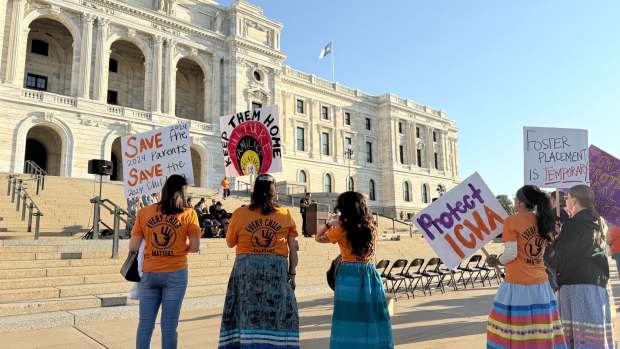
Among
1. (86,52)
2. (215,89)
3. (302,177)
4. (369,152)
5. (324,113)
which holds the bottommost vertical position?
(302,177)

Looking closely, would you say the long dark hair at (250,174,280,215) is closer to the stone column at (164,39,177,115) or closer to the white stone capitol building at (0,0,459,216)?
the white stone capitol building at (0,0,459,216)

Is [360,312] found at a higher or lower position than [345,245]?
lower

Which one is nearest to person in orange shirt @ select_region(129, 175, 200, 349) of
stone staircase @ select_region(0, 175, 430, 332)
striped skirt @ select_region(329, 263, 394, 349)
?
striped skirt @ select_region(329, 263, 394, 349)

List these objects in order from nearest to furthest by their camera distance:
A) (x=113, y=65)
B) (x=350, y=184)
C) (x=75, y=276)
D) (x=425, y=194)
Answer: (x=75, y=276)
(x=113, y=65)
(x=350, y=184)
(x=425, y=194)

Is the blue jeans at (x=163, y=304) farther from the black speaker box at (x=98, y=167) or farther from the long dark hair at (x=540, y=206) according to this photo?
the black speaker box at (x=98, y=167)

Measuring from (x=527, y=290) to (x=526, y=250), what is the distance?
352mm

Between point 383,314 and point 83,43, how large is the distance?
29.2m

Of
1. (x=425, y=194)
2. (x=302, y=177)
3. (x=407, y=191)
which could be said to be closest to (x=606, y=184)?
(x=302, y=177)

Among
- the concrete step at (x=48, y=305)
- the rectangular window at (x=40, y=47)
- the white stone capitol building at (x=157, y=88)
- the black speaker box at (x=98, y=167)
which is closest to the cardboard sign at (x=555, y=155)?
the concrete step at (x=48, y=305)

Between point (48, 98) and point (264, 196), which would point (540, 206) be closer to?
point (264, 196)

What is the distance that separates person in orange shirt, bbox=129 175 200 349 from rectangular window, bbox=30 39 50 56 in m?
30.7

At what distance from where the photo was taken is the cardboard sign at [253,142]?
24.1 ft

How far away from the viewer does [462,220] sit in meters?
4.60

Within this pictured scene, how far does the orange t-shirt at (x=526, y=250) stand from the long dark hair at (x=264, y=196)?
2.15 metres
